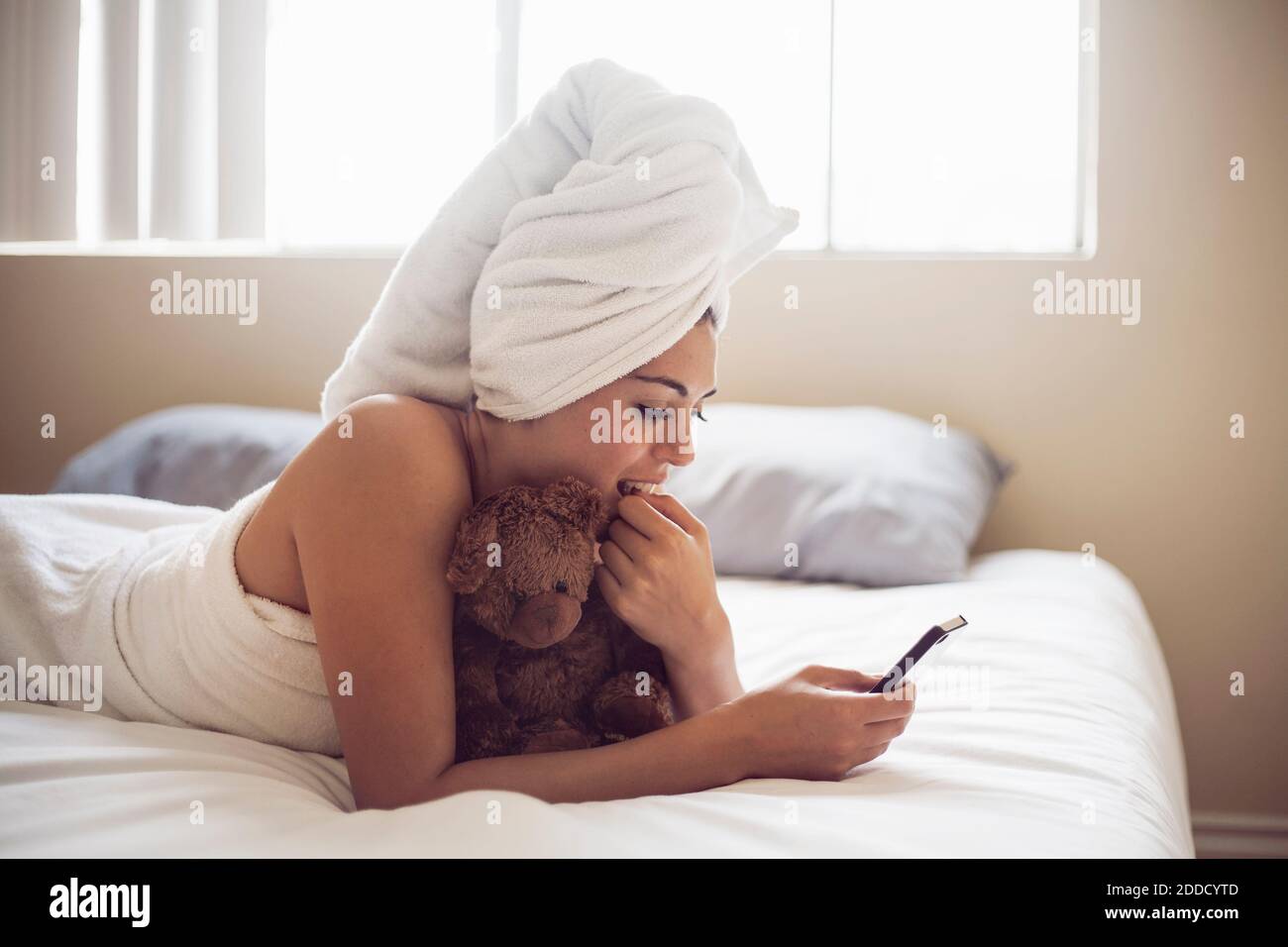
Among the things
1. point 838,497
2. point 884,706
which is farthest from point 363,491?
point 838,497

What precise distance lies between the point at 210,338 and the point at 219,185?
38 centimetres

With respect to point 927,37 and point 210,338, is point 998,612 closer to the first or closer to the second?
point 927,37

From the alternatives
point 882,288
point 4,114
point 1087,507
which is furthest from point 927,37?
point 4,114

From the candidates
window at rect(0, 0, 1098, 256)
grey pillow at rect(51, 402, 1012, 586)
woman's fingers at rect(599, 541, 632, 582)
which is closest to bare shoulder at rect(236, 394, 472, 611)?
woman's fingers at rect(599, 541, 632, 582)

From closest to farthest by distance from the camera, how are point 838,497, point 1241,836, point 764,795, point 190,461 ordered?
1. point 764,795
2. point 838,497
3. point 190,461
4. point 1241,836

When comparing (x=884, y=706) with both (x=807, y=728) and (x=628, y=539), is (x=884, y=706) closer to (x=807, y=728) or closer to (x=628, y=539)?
(x=807, y=728)

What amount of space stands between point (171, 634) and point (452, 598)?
0.32 meters

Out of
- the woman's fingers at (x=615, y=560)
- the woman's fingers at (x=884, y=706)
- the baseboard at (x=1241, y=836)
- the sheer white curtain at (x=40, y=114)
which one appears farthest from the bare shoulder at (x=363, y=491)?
the sheer white curtain at (x=40, y=114)

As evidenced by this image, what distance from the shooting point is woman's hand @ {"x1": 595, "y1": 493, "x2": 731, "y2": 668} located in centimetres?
95

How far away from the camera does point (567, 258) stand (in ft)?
3.15

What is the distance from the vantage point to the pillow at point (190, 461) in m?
1.97

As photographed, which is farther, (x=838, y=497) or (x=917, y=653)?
(x=838, y=497)

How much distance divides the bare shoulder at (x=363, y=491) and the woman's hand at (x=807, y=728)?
0.31m

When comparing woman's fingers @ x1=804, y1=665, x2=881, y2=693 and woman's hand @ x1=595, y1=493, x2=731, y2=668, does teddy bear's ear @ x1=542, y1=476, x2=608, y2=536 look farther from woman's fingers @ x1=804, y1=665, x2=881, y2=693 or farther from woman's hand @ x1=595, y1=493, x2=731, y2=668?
woman's fingers @ x1=804, y1=665, x2=881, y2=693
